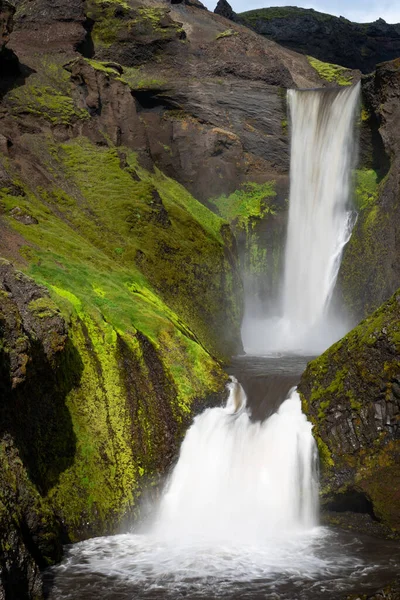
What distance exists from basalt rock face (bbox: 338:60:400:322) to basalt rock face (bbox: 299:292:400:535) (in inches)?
537

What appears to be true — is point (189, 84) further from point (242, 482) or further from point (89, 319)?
point (242, 482)

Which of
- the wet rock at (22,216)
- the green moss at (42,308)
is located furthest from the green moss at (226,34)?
the green moss at (42,308)

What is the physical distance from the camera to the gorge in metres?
Result: 12.3

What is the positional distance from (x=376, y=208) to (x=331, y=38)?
170 feet

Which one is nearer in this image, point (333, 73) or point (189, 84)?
point (189, 84)

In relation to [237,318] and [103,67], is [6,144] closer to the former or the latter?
[103,67]

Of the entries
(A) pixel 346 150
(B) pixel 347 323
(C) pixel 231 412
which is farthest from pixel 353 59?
(C) pixel 231 412

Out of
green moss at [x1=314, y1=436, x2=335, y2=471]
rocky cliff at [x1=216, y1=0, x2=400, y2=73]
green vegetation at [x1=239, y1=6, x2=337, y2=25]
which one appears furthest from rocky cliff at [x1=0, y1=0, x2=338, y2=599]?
green vegetation at [x1=239, y1=6, x2=337, y2=25]

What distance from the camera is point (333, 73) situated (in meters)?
55.1

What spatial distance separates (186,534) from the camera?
14.3m

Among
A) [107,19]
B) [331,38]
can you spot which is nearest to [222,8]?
[331,38]

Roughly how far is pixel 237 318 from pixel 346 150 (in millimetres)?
16036

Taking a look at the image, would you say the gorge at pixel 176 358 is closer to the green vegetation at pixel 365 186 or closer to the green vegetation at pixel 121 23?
the green vegetation at pixel 365 186

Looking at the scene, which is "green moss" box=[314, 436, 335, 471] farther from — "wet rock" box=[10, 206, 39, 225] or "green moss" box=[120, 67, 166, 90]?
"green moss" box=[120, 67, 166, 90]
